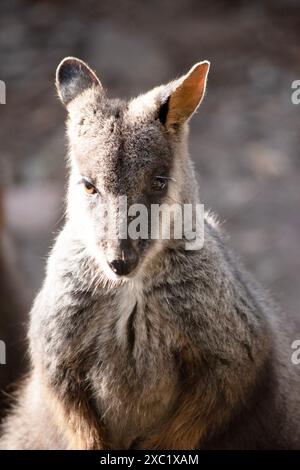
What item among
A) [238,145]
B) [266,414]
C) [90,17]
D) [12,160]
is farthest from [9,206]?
[266,414]

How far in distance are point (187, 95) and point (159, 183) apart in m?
0.49

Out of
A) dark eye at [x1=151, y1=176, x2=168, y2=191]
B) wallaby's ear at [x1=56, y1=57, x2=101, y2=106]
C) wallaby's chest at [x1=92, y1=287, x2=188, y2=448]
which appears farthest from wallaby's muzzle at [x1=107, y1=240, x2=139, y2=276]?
wallaby's ear at [x1=56, y1=57, x2=101, y2=106]

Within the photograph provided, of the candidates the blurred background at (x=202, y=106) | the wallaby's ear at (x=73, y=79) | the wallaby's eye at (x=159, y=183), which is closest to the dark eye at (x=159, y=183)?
the wallaby's eye at (x=159, y=183)

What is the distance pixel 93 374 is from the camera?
5.15m

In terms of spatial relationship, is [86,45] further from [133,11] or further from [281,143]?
[281,143]

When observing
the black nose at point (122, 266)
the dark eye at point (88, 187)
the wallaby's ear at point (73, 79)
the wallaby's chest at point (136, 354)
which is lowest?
the wallaby's chest at point (136, 354)

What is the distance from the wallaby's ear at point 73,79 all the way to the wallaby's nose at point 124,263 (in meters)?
1.03

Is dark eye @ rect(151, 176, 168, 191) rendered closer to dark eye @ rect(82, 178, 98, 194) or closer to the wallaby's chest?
dark eye @ rect(82, 178, 98, 194)

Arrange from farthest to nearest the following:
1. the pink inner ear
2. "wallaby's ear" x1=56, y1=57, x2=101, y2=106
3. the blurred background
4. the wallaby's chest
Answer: the blurred background
the wallaby's chest
"wallaby's ear" x1=56, y1=57, x2=101, y2=106
the pink inner ear

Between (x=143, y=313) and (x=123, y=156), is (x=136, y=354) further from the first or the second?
(x=123, y=156)

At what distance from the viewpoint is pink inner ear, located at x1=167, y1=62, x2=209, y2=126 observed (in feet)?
14.7

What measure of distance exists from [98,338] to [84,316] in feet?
0.51

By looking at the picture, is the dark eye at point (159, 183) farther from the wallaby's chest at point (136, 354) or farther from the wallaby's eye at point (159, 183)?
the wallaby's chest at point (136, 354)

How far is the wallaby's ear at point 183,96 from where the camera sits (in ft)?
14.8
